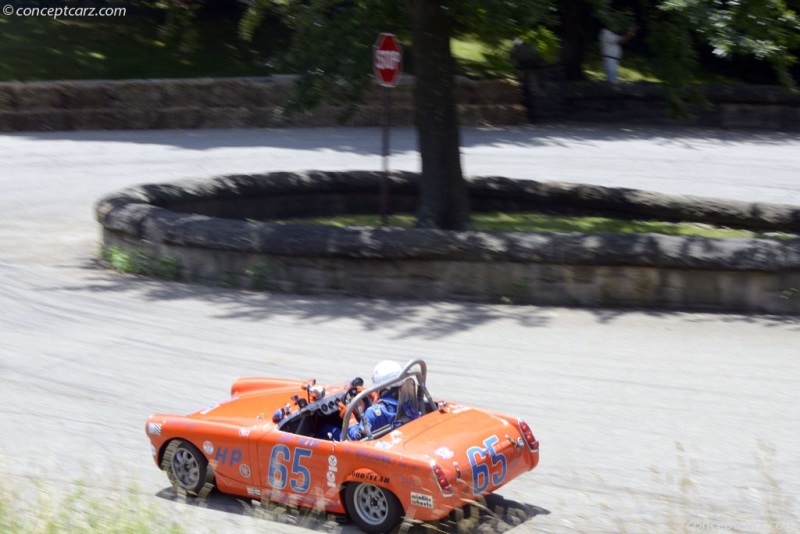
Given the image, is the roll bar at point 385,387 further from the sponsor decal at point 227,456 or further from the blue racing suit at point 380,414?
the sponsor decal at point 227,456

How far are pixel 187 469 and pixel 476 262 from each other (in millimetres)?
5346

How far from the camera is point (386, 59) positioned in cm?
1418

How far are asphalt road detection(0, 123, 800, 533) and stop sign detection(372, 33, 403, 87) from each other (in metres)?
3.80

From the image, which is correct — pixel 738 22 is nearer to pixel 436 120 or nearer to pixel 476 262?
pixel 436 120

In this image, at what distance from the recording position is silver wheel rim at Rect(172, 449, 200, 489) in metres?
7.07

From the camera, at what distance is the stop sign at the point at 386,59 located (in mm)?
14164

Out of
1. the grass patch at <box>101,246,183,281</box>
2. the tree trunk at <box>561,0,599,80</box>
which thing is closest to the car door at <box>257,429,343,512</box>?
the grass patch at <box>101,246,183,281</box>

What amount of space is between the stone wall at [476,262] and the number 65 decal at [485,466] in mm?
5105

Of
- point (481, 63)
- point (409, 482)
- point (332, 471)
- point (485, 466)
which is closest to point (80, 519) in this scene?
point (332, 471)

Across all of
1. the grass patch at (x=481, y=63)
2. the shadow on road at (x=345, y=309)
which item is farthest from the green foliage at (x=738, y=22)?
the grass patch at (x=481, y=63)

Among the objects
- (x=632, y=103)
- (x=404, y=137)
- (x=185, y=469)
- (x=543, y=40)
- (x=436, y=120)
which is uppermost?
(x=543, y=40)

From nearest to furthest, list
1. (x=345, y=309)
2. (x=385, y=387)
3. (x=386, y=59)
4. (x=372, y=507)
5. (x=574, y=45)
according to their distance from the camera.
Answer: (x=372, y=507)
(x=385, y=387)
(x=345, y=309)
(x=386, y=59)
(x=574, y=45)

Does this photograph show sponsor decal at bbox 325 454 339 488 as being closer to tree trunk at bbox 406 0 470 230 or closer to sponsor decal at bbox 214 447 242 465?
sponsor decal at bbox 214 447 242 465

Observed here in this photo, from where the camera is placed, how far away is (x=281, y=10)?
49.3 ft
